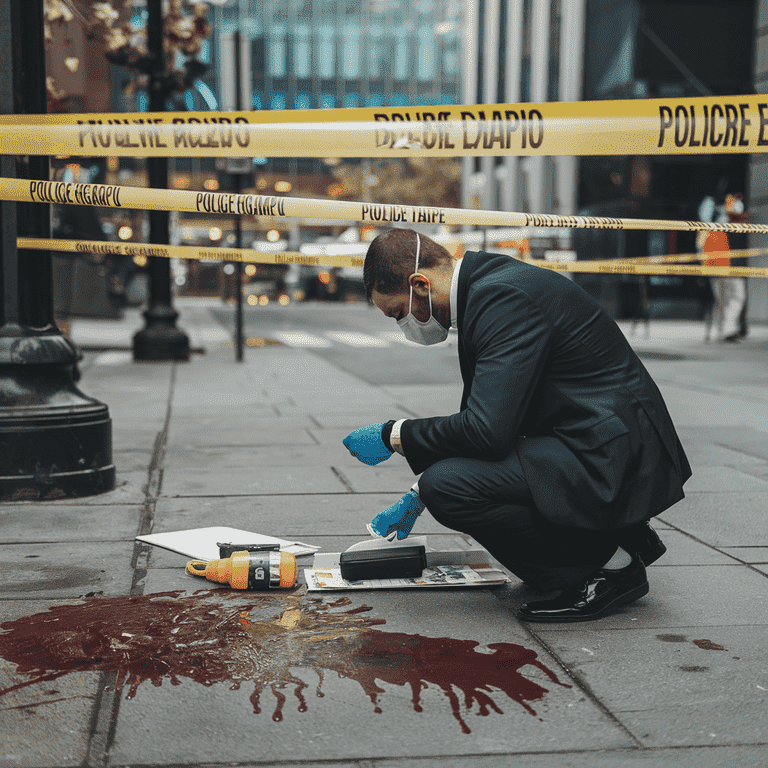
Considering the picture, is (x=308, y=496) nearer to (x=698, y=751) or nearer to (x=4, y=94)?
(x=4, y=94)

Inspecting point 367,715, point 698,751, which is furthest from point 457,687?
point 698,751

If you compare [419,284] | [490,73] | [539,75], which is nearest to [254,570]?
[419,284]

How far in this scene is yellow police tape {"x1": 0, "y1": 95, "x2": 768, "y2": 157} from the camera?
462cm

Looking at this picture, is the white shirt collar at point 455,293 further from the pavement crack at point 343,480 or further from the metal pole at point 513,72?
the metal pole at point 513,72

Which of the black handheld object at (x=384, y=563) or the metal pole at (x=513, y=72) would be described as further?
the metal pole at (x=513, y=72)

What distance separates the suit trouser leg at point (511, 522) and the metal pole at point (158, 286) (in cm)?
904

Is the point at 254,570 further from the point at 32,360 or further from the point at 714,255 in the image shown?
the point at 714,255

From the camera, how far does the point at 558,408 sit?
322 centimetres

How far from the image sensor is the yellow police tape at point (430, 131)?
15.1ft

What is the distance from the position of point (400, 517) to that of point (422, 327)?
Result: 26.1 inches

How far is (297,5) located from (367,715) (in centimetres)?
6276

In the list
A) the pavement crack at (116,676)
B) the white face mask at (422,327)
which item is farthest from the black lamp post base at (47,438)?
the white face mask at (422,327)

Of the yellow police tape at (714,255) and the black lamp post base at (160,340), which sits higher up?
the yellow police tape at (714,255)

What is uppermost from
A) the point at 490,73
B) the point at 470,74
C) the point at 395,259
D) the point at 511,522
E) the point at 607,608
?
the point at 470,74
